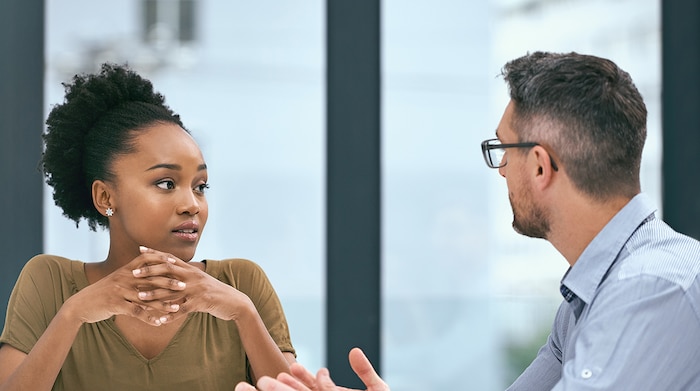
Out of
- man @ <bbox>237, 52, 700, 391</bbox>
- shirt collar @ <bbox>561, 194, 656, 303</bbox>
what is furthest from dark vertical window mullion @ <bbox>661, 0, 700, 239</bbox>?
shirt collar @ <bbox>561, 194, 656, 303</bbox>

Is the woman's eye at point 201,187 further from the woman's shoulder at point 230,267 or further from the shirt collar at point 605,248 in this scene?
the shirt collar at point 605,248

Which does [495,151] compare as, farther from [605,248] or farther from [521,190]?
[605,248]

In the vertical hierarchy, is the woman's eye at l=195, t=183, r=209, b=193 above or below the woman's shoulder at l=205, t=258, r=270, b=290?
above

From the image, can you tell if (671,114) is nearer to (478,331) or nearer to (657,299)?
(478,331)

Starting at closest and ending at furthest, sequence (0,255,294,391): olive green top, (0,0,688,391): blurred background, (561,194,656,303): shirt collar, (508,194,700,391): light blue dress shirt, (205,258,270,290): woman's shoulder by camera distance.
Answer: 1. (508,194,700,391): light blue dress shirt
2. (561,194,656,303): shirt collar
3. (0,255,294,391): olive green top
4. (205,258,270,290): woman's shoulder
5. (0,0,688,391): blurred background

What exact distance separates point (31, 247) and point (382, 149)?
1.09 m

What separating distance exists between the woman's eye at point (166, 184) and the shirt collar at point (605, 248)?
794 millimetres

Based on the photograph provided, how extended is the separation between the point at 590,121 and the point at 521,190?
7.1 inches

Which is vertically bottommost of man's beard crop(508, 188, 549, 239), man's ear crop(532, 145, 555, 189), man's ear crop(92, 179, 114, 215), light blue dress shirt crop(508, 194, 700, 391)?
light blue dress shirt crop(508, 194, 700, 391)

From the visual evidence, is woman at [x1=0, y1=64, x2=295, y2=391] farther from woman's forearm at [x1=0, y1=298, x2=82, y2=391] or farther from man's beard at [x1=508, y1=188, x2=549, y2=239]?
man's beard at [x1=508, y1=188, x2=549, y2=239]

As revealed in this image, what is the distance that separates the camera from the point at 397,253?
2838 millimetres

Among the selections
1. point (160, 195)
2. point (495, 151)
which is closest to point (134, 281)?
point (160, 195)

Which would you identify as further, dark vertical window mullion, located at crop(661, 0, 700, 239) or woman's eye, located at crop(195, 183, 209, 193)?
dark vertical window mullion, located at crop(661, 0, 700, 239)

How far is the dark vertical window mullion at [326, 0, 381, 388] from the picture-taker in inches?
108
